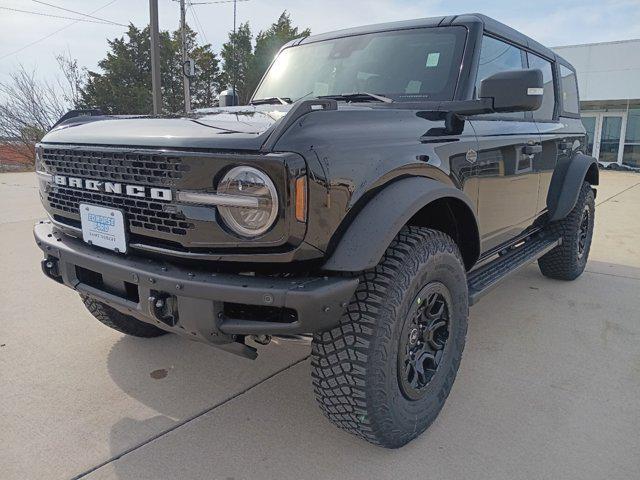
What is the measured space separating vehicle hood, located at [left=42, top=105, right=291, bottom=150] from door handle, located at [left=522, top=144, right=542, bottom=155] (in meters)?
1.73

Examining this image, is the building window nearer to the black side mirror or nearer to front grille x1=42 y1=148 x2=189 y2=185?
the black side mirror

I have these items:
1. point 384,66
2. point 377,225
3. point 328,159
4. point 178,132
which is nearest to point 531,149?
point 384,66

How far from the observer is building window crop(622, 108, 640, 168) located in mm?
19062

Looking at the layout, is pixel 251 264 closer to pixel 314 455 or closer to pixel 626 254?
pixel 314 455

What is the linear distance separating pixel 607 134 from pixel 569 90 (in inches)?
711

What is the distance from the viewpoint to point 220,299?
62.3 inches

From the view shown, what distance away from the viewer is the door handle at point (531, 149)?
3.04 m

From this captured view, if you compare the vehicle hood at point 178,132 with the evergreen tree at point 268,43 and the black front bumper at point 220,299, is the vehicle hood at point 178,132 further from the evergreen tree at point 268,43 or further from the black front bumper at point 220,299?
the evergreen tree at point 268,43

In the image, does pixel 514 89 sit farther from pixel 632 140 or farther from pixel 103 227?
pixel 632 140

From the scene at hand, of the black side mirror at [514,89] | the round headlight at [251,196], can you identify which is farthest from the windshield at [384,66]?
the round headlight at [251,196]

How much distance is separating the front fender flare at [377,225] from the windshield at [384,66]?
0.83 metres

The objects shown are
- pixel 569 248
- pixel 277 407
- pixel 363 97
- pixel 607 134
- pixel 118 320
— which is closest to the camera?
pixel 277 407

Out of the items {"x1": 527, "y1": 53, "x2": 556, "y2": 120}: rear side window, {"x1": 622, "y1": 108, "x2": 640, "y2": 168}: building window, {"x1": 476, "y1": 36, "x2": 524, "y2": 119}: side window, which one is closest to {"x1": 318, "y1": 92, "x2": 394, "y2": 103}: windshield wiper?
{"x1": 476, "y1": 36, "x2": 524, "y2": 119}: side window

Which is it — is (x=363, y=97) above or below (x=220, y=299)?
above
